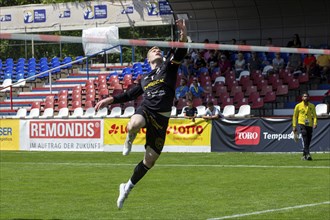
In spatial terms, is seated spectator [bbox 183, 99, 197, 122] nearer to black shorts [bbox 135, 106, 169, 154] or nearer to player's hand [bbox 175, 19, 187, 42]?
black shorts [bbox 135, 106, 169, 154]

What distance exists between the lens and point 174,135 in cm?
2884

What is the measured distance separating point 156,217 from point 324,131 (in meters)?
14.0

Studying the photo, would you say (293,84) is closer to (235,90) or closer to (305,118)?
(235,90)

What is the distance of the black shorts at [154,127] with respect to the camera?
10.2m

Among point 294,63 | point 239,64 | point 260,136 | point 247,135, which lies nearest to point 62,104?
point 239,64

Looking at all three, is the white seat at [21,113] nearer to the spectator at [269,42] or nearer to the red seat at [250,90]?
the red seat at [250,90]

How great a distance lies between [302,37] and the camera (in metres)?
34.9

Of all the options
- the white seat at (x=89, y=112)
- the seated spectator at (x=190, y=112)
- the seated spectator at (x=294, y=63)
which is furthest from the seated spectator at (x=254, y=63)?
the white seat at (x=89, y=112)

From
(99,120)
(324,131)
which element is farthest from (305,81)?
(99,120)

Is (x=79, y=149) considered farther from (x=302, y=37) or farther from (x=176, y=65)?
(x=176, y=65)

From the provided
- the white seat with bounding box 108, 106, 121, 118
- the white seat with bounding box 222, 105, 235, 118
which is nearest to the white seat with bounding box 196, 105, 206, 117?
the white seat with bounding box 222, 105, 235, 118

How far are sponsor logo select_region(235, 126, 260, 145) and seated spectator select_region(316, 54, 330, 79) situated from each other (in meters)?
5.67

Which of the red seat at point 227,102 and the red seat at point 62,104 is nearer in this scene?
the red seat at point 227,102

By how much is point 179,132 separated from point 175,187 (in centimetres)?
1061
